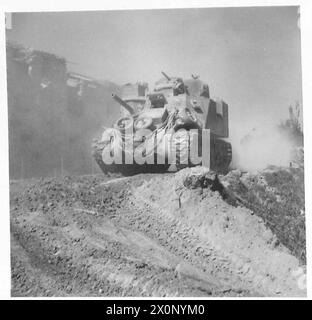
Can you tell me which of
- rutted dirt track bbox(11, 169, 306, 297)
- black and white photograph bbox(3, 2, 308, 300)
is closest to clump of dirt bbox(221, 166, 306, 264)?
black and white photograph bbox(3, 2, 308, 300)

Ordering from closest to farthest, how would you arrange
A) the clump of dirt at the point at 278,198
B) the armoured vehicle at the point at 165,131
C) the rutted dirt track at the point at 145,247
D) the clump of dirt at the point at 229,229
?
the rutted dirt track at the point at 145,247 → the clump of dirt at the point at 229,229 → the clump of dirt at the point at 278,198 → the armoured vehicle at the point at 165,131

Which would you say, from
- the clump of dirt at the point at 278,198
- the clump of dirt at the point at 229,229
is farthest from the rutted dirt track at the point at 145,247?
the clump of dirt at the point at 278,198

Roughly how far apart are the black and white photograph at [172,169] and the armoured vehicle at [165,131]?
0.12ft

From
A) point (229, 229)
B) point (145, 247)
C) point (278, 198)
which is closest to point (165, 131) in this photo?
point (278, 198)

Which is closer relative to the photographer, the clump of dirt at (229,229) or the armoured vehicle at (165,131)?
the clump of dirt at (229,229)

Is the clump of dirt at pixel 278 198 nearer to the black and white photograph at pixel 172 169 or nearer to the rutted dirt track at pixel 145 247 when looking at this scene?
the black and white photograph at pixel 172 169

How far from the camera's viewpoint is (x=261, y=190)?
10.6 m

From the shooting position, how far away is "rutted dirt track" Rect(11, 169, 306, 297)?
24.7ft

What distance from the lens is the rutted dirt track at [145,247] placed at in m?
7.52

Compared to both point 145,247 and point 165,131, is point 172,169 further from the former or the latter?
point 145,247

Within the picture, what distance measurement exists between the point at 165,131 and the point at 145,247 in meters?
3.61

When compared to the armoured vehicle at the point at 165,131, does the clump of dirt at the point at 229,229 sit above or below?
below

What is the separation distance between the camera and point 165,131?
1066 cm

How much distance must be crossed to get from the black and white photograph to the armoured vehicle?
0.12 feet
